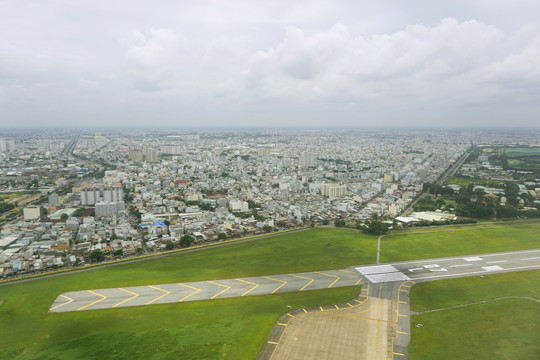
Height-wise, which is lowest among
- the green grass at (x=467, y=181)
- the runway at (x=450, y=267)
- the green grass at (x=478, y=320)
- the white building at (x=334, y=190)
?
the green grass at (x=478, y=320)

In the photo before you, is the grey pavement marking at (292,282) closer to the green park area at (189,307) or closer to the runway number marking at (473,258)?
the runway number marking at (473,258)

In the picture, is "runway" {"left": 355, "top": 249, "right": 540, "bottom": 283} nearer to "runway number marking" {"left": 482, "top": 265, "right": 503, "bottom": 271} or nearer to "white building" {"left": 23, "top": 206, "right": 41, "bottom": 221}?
"runway number marking" {"left": 482, "top": 265, "right": 503, "bottom": 271}

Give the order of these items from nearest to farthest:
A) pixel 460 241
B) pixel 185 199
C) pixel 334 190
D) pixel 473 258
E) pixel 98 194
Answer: pixel 473 258, pixel 460 241, pixel 98 194, pixel 185 199, pixel 334 190

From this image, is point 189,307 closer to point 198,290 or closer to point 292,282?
point 198,290

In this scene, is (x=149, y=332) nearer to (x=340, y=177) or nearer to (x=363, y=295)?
(x=363, y=295)

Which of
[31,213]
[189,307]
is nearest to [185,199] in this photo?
[31,213]

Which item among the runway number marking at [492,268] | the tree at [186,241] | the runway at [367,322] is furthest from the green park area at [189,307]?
the runway number marking at [492,268]

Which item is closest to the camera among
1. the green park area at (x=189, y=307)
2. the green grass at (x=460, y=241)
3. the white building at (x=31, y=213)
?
the green park area at (x=189, y=307)
